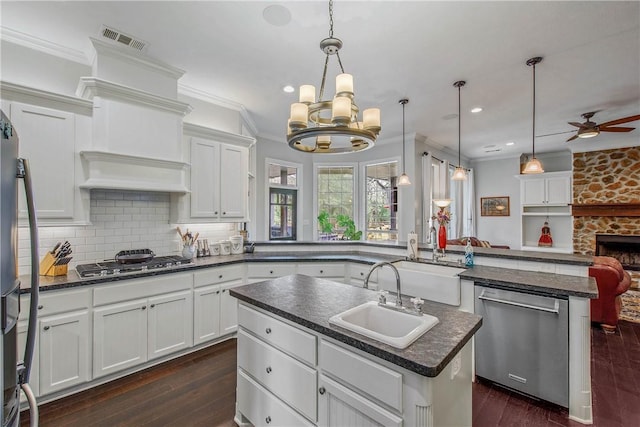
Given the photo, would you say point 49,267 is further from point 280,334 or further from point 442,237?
point 442,237

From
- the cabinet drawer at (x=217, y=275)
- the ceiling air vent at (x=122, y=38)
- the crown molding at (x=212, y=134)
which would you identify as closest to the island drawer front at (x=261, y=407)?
the cabinet drawer at (x=217, y=275)

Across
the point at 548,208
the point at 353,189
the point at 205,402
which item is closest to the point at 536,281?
the point at 205,402

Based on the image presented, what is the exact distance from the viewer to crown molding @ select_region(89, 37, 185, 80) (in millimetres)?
2674

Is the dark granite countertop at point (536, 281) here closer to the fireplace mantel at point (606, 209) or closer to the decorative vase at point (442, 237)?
the decorative vase at point (442, 237)

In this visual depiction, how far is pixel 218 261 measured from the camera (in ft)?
10.9

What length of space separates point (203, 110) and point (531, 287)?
401cm

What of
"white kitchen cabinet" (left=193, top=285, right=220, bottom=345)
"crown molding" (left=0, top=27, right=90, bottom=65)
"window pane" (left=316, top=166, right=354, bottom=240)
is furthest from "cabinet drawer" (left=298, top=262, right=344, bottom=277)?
"crown molding" (left=0, top=27, right=90, bottom=65)

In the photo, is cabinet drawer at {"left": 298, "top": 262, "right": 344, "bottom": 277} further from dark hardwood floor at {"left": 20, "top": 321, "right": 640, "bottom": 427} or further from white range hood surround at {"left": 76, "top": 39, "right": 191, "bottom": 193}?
white range hood surround at {"left": 76, "top": 39, "right": 191, "bottom": 193}

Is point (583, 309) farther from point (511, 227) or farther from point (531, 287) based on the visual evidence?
point (511, 227)

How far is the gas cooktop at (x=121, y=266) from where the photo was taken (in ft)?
8.26

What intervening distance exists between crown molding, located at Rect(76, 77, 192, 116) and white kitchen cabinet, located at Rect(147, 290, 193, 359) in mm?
1946

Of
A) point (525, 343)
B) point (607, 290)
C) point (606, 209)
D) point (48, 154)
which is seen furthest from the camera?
point (606, 209)

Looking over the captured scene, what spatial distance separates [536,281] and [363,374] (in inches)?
72.9

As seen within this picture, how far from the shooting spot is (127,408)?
2.20 meters
